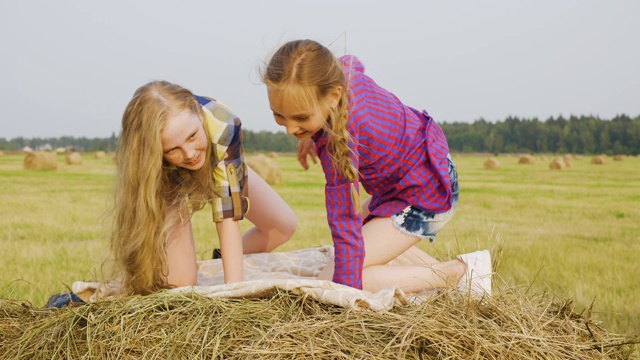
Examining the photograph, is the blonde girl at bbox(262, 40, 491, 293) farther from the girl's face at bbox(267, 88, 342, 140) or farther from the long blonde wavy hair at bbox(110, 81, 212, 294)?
the long blonde wavy hair at bbox(110, 81, 212, 294)

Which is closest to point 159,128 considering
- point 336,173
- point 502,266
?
point 336,173

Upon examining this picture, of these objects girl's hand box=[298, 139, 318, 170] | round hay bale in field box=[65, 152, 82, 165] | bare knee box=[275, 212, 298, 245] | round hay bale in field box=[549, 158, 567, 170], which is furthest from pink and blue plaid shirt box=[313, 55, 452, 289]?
round hay bale in field box=[549, 158, 567, 170]

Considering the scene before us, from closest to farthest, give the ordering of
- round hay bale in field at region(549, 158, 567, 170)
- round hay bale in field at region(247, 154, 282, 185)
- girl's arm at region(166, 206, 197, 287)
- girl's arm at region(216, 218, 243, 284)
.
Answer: girl's arm at region(216, 218, 243, 284)
girl's arm at region(166, 206, 197, 287)
round hay bale in field at region(247, 154, 282, 185)
round hay bale in field at region(549, 158, 567, 170)

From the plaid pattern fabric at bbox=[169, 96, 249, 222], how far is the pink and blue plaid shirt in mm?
460

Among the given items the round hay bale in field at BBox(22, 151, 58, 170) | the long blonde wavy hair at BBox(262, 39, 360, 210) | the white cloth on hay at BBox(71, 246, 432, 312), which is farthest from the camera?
the round hay bale in field at BBox(22, 151, 58, 170)

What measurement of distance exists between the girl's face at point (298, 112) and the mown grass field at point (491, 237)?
1066 millimetres

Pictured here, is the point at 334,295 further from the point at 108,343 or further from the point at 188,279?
the point at 188,279

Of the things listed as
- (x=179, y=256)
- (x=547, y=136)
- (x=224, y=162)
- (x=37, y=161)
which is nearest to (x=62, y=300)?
(x=179, y=256)

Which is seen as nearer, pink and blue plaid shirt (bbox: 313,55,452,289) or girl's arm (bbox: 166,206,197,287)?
pink and blue plaid shirt (bbox: 313,55,452,289)

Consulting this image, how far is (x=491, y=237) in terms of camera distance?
4449mm

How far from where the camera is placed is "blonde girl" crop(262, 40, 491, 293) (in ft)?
9.57

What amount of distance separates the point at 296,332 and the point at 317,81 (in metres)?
1.10

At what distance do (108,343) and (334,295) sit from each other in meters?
0.85

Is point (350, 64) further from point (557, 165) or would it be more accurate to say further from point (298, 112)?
point (557, 165)
